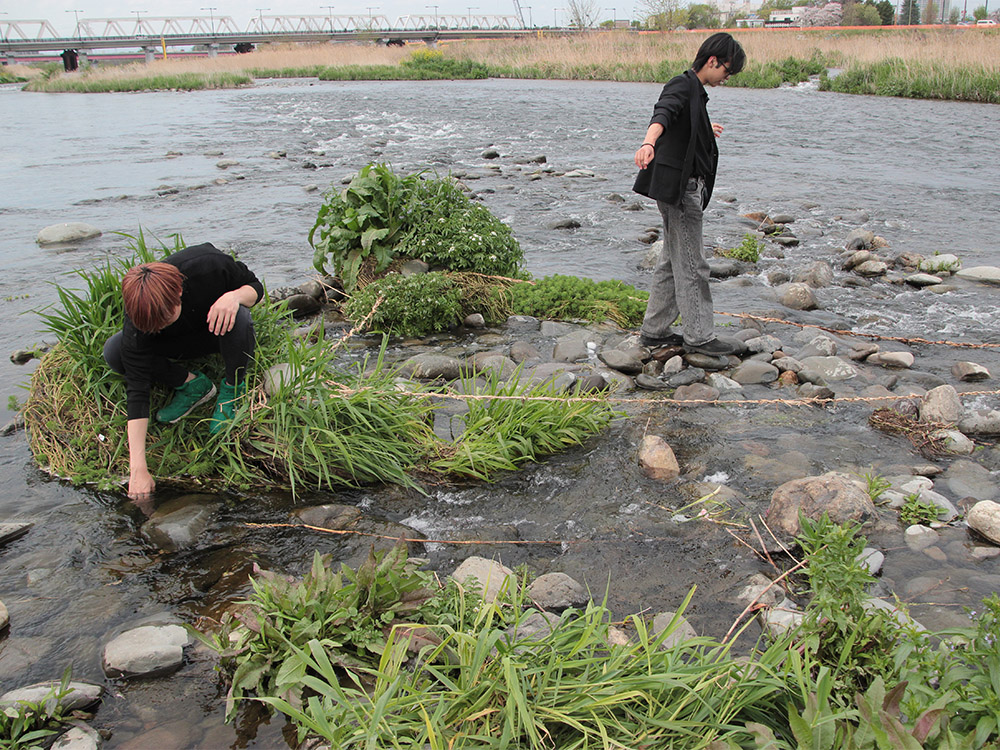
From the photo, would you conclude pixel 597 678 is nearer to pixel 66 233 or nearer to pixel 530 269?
pixel 530 269

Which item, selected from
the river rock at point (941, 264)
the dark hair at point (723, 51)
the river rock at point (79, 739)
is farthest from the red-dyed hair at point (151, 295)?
the river rock at point (941, 264)

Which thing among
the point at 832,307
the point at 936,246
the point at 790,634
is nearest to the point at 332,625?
the point at 790,634

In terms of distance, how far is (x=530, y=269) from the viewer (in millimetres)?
8641

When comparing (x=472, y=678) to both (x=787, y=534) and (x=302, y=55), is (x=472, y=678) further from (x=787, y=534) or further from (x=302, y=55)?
(x=302, y=55)

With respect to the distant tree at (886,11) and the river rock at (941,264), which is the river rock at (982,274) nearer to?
the river rock at (941,264)

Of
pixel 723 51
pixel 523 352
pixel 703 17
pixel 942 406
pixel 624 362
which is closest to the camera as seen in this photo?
pixel 942 406

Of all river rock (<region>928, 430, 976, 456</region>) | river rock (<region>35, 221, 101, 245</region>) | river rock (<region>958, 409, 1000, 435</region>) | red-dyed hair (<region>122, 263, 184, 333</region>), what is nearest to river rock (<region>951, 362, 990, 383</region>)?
river rock (<region>958, 409, 1000, 435</region>)

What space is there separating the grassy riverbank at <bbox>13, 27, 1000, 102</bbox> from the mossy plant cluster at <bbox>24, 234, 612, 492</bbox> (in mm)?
22662

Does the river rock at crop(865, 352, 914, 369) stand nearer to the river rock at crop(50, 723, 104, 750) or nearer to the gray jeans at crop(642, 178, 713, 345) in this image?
the gray jeans at crop(642, 178, 713, 345)

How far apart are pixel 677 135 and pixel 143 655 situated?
4456 millimetres

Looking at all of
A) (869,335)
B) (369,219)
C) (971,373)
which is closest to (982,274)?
(869,335)

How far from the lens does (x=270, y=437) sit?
4.12 m

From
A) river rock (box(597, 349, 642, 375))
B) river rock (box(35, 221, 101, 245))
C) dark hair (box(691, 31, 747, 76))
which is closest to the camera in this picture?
dark hair (box(691, 31, 747, 76))

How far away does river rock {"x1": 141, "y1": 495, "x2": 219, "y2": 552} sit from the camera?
3625 mm
